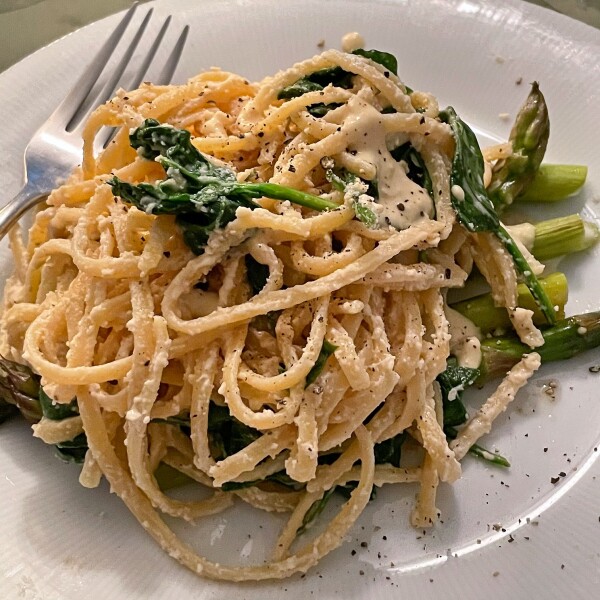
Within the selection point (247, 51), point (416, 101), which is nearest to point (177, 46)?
point (247, 51)

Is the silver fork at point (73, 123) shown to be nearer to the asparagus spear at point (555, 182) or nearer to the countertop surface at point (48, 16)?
the countertop surface at point (48, 16)

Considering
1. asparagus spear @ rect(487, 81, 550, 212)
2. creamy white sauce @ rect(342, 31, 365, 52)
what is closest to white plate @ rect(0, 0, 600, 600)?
asparagus spear @ rect(487, 81, 550, 212)

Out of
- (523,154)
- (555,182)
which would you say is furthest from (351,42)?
(555,182)

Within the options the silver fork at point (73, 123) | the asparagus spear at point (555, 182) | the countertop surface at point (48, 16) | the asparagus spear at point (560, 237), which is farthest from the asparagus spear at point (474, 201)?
the countertop surface at point (48, 16)

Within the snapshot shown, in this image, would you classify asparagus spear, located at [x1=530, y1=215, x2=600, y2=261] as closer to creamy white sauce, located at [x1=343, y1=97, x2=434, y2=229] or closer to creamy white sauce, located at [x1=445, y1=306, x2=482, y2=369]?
creamy white sauce, located at [x1=445, y1=306, x2=482, y2=369]

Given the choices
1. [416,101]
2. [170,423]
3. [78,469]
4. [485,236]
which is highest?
[416,101]

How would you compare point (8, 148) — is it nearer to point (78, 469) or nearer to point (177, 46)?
point (177, 46)

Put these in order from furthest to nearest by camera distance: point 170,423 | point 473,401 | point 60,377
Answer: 1. point 473,401
2. point 170,423
3. point 60,377
